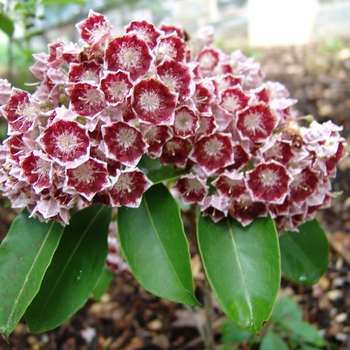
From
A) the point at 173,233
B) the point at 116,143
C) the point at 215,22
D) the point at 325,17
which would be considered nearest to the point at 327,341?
the point at 173,233

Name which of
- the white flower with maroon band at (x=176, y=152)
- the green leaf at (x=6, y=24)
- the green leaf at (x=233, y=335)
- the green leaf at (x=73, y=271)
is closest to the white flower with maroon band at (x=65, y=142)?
the white flower with maroon band at (x=176, y=152)

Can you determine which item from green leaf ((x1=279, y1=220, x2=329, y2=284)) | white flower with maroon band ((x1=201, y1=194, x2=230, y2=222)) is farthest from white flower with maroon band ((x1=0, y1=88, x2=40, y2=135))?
green leaf ((x1=279, y1=220, x2=329, y2=284))

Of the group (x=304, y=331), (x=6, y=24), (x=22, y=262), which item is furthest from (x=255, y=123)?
(x=304, y=331)

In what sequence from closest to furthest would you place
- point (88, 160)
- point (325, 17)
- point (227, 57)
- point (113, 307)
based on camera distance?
point (88, 160) → point (227, 57) → point (113, 307) → point (325, 17)

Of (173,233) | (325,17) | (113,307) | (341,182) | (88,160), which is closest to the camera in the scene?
(88,160)

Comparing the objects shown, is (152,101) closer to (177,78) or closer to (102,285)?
(177,78)

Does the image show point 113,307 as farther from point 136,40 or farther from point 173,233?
point 136,40

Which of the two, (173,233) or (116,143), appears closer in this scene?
(116,143)
